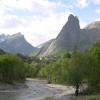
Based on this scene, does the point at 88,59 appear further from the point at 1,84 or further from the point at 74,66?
the point at 1,84

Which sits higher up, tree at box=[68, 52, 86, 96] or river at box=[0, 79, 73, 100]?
tree at box=[68, 52, 86, 96]

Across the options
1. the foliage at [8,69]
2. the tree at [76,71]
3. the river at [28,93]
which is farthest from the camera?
the foliage at [8,69]

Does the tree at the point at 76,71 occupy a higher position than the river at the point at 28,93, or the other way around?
the tree at the point at 76,71

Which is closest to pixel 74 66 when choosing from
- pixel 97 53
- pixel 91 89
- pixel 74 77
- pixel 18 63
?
pixel 74 77

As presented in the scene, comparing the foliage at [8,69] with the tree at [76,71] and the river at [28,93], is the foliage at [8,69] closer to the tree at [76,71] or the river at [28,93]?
the river at [28,93]

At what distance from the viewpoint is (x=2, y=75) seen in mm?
145625

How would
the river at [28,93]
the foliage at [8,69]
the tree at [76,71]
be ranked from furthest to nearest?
the foliage at [8,69] < the tree at [76,71] < the river at [28,93]

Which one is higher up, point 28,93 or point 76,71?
point 76,71

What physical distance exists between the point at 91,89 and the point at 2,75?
5594cm

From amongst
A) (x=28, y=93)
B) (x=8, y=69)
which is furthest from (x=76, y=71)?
(x=8, y=69)

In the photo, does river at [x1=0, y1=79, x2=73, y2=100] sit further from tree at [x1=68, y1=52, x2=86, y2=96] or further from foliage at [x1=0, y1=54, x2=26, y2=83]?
foliage at [x1=0, y1=54, x2=26, y2=83]

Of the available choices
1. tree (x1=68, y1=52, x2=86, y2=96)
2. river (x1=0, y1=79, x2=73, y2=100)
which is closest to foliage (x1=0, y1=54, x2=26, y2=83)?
river (x1=0, y1=79, x2=73, y2=100)

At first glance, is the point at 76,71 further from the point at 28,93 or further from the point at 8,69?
the point at 8,69

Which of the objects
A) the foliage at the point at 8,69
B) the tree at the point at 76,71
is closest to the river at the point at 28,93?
the tree at the point at 76,71
